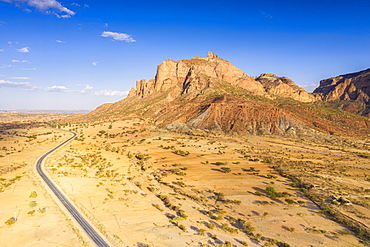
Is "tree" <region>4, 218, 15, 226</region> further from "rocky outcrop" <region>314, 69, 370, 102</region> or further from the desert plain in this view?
"rocky outcrop" <region>314, 69, 370, 102</region>

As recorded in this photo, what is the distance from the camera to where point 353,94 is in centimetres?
16062

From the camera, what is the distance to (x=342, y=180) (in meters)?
39.2

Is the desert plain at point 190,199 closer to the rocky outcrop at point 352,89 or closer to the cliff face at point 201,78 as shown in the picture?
the cliff face at point 201,78

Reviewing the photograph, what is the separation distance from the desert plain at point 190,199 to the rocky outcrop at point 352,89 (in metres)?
127

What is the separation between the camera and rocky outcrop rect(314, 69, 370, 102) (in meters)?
153

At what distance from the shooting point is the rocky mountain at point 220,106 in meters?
101

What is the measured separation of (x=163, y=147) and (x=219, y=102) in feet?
194

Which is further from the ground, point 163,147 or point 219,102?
point 219,102

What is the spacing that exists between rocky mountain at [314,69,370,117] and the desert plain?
112600 mm

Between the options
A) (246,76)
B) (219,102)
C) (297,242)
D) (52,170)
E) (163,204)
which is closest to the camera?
(297,242)

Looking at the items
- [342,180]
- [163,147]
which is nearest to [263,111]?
[163,147]

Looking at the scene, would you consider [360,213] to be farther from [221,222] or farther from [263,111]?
[263,111]

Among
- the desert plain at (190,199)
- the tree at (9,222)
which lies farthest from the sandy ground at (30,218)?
the tree at (9,222)

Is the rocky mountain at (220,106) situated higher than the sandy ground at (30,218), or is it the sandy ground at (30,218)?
the rocky mountain at (220,106)
